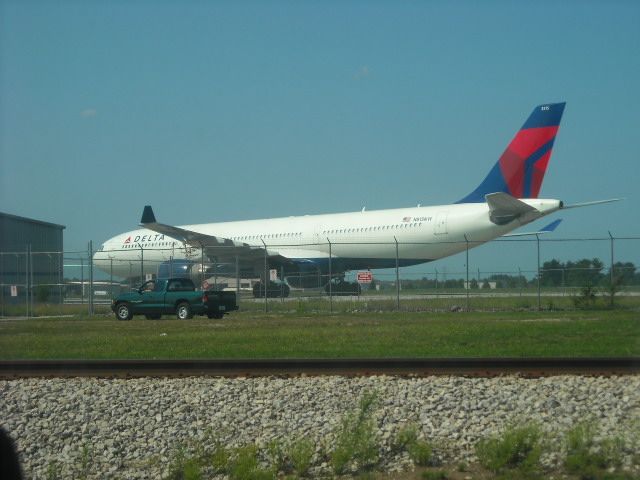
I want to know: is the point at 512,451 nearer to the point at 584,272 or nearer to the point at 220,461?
the point at 220,461

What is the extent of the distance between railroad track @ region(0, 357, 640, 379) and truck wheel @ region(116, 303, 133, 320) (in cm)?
1303

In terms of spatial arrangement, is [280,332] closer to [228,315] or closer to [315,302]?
[228,315]

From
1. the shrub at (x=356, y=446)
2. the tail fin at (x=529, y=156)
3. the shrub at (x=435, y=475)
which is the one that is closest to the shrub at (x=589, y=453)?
the shrub at (x=435, y=475)

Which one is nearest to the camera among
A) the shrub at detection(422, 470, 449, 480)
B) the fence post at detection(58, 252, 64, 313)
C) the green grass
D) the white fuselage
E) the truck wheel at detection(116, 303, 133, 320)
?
the shrub at detection(422, 470, 449, 480)

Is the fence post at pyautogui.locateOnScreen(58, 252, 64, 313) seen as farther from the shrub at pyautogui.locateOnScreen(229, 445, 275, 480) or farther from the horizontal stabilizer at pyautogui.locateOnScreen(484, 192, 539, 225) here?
the shrub at pyautogui.locateOnScreen(229, 445, 275, 480)

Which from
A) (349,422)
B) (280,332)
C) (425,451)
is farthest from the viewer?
(280,332)

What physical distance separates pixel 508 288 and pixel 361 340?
11.8m

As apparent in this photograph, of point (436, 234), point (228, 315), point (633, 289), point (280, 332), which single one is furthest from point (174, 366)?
point (436, 234)

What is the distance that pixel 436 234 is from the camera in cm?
3338

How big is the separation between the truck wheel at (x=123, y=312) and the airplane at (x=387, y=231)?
3.30 metres

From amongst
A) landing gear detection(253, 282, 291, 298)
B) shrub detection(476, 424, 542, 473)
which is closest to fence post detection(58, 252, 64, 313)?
landing gear detection(253, 282, 291, 298)

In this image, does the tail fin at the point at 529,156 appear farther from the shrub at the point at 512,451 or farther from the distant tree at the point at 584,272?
the shrub at the point at 512,451

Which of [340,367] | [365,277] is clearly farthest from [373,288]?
[340,367]

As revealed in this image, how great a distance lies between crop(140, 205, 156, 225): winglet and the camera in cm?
3494
